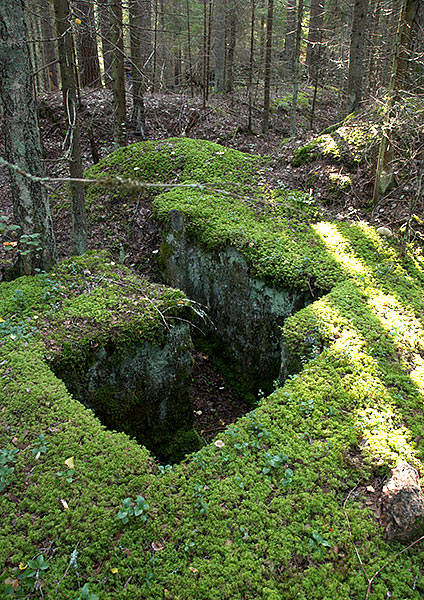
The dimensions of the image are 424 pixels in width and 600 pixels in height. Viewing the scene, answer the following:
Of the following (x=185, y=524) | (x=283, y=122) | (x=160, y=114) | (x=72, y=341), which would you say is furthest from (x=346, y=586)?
(x=283, y=122)

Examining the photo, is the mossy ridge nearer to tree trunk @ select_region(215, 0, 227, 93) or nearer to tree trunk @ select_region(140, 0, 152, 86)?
tree trunk @ select_region(140, 0, 152, 86)

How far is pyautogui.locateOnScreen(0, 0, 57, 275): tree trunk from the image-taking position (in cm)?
513

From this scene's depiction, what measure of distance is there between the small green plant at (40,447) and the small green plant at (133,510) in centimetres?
95

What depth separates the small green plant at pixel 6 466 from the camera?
10.8 feet

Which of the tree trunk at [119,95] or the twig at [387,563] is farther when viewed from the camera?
the tree trunk at [119,95]

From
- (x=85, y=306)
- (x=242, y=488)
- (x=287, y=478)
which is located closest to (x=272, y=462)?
(x=287, y=478)

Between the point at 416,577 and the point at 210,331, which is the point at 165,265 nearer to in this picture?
the point at 210,331

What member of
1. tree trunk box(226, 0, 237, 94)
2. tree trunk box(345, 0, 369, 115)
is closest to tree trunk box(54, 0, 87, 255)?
tree trunk box(345, 0, 369, 115)

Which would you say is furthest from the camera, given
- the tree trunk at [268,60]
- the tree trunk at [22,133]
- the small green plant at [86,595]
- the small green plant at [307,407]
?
the tree trunk at [268,60]

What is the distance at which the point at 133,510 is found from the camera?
10.4 ft

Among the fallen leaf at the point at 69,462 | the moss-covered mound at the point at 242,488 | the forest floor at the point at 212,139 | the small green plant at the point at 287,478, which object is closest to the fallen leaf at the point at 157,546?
the moss-covered mound at the point at 242,488

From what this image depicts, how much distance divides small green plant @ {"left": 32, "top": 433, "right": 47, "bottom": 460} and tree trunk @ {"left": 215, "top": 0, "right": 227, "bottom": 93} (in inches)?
689

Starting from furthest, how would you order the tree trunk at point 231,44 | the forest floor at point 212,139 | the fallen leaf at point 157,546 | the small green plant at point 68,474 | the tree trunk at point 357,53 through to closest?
the tree trunk at point 231,44 < the tree trunk at point 357,53 < the forest floor at point 212,139 < the small green plant at point 68,474 < the fallen leaf at point 157,546

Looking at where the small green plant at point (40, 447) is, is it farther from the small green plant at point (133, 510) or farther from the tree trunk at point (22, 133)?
the tree trunk at point (22, 133)
